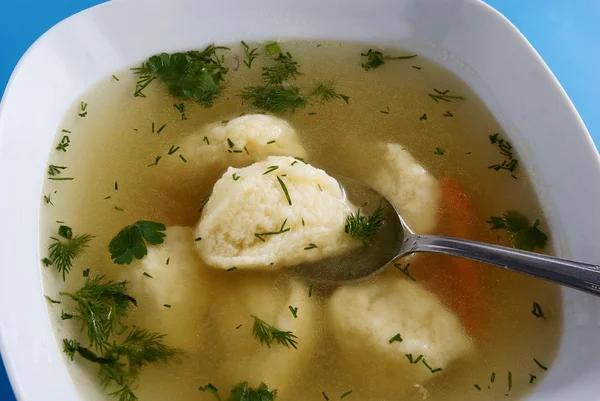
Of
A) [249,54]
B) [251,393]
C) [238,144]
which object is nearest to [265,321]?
[251,393]

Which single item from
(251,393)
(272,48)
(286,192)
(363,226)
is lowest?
(251,393)

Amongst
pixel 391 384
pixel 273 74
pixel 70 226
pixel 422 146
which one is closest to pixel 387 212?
pixel 422 146

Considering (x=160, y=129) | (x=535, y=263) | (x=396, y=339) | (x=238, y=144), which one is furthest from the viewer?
(x=160, y=129)

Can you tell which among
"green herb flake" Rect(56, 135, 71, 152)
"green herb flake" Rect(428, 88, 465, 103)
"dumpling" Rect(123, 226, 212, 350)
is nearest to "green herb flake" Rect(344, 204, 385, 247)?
"dumpling" Rect(123, 226, 212, 350)

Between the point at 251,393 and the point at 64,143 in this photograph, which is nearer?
the point at 251,393

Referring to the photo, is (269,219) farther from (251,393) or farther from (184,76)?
(184,76)

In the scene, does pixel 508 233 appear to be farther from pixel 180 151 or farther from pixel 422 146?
pixel 180 151

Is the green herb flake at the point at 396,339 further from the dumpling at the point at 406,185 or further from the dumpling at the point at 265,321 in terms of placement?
the dumpling at the point at 406,185
